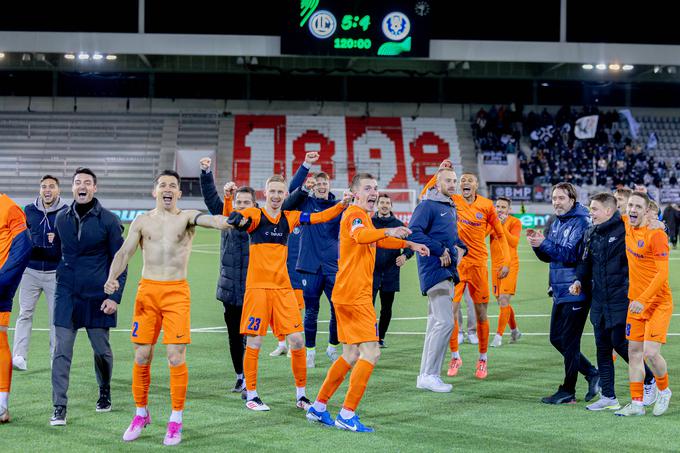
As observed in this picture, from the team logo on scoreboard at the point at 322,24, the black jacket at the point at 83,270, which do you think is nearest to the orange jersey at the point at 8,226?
the black jacket at the point at 83,270

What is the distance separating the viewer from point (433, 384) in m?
9.04

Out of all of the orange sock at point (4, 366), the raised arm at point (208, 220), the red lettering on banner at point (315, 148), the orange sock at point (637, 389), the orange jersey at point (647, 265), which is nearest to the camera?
the raised arm at point (208, 220)

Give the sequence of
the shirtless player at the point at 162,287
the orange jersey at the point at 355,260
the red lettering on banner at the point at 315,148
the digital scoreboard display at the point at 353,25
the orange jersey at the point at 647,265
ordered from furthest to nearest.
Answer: the red lettering on banner at the point at 315,148 < the digital scoreboard display at the point at 353,25 < the orange jersey at the point at 647,265 < the orange jersey at the point at 355,260 < the shirtless player at the point at 162,287

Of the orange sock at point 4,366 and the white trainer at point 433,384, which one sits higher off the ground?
the orange sock at point 4,366

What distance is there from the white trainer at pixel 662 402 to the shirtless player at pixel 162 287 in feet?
14.0

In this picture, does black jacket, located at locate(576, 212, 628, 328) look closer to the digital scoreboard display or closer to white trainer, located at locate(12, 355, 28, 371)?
white trainer, located at locate(12, 355, 28, 371)

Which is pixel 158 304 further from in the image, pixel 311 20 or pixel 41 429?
pixel 311 20

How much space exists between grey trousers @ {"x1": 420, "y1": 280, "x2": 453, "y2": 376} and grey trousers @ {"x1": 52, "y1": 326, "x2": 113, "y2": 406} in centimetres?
327

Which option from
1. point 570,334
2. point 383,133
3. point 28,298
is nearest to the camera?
point 570,334

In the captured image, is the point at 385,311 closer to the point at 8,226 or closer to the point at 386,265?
the point at 386,265

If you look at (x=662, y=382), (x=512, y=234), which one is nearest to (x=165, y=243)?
(x=662, y=382)

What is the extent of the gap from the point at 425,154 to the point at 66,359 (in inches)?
1500

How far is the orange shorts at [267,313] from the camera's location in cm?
802

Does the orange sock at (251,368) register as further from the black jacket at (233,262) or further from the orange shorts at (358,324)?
the orange shorts at (358,324)
